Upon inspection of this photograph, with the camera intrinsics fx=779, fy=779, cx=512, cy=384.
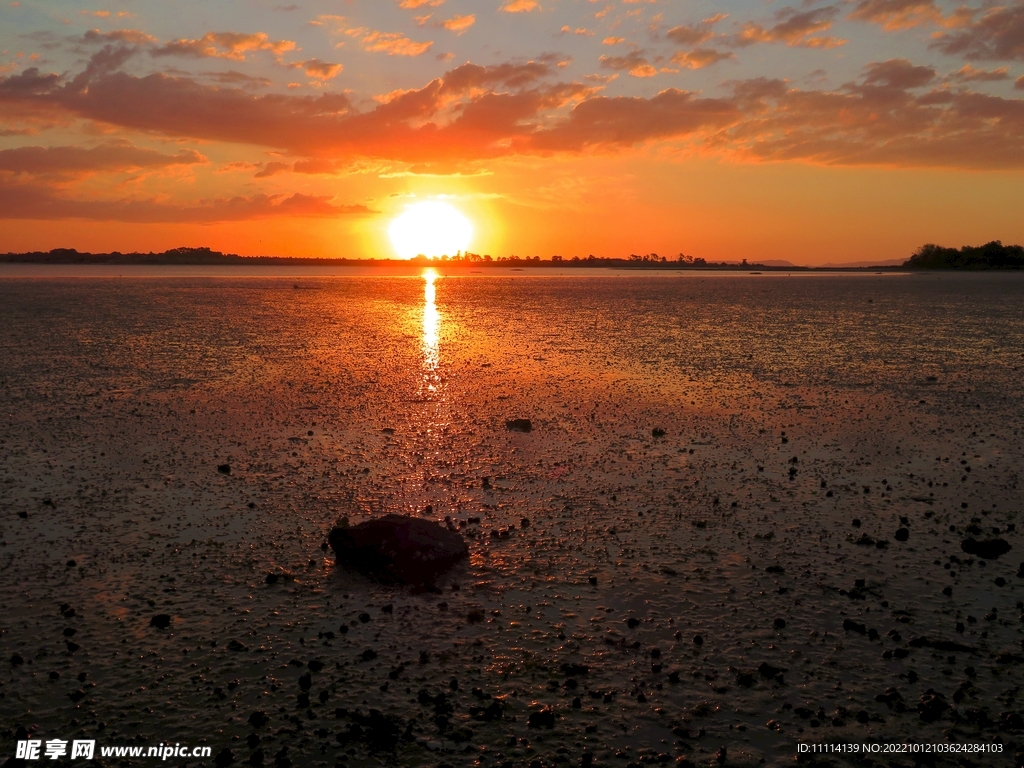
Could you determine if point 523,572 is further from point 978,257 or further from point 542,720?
point 978,257

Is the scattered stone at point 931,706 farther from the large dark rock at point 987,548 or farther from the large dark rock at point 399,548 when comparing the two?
the large dark rock at point 399,548

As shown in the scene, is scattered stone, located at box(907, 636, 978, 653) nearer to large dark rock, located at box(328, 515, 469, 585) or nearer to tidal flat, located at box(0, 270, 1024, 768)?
tidal flat, located at box(0, 270, 1024, 768)

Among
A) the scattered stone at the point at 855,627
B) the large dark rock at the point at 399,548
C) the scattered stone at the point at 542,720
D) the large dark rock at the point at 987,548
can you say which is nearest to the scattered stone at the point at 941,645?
the scattered stone at the point at 855,627

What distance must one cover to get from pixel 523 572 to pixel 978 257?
195228mm

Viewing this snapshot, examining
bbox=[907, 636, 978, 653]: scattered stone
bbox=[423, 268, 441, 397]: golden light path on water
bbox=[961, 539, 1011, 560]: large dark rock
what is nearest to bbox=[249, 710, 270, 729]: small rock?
bbox=[907, 636, 978, 653]: scattered stone

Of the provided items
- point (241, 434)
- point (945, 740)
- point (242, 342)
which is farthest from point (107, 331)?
point (945, 740)

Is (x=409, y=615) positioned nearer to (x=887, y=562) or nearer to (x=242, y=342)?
(x=887, y=562)

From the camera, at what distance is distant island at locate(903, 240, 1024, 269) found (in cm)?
16762

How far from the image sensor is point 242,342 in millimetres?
34781

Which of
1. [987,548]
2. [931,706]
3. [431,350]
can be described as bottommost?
[931,706]

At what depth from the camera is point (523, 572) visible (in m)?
9.96

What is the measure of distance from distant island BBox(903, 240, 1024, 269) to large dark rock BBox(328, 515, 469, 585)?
626 feet

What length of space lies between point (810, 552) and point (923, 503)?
3.33 meters

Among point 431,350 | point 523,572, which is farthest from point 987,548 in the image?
point 431,350
